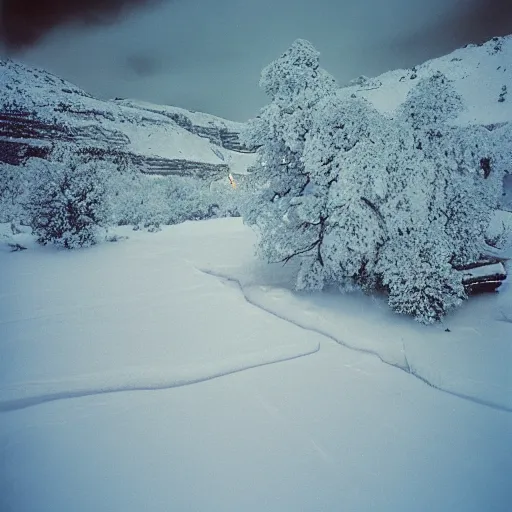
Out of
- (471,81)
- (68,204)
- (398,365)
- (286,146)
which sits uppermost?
(471,81)

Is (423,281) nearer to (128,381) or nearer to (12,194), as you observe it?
(128,381)

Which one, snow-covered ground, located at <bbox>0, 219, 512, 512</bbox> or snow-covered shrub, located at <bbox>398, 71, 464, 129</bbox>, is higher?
snow-covered shrub, located at <bbox>398, 71, 464, 129</bbox>

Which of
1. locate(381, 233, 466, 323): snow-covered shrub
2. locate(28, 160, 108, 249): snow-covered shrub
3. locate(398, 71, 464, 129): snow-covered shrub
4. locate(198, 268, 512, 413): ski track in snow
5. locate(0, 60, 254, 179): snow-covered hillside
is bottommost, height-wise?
locate(198, 268, 512, 413): ski track in snow

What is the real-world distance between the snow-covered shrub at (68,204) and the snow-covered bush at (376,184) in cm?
529

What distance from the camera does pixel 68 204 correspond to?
8.30 meters

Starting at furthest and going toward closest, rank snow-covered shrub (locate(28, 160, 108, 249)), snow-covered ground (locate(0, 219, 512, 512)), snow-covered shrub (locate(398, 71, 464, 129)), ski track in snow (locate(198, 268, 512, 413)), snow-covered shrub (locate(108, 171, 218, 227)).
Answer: snow-covered shrub (locate(108, 171, 218, 227)) → snow-covered shrub (locate(28, 160, 108, 249)) → snow-covered shrub (locate(398, 71, 464, 129)) → ski track in snow (locate(198, 268, 512, 413)) → snow-covered ground (locate(0, 219, 512, 512))

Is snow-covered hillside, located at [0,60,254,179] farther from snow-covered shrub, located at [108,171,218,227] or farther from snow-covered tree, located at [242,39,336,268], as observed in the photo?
snow-covered tree, located at [242,39,336,268]

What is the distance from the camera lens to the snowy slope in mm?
19609

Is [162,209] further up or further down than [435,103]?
further down

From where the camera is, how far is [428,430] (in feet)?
9.81

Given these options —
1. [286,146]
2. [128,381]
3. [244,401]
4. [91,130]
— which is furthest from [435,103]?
[91,130]

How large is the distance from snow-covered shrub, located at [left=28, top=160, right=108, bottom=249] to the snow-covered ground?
7.54ft

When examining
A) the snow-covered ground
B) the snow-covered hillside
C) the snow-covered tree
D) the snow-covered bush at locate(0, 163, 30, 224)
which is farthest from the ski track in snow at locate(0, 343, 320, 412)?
the snow-covered hillside

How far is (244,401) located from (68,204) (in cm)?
777
